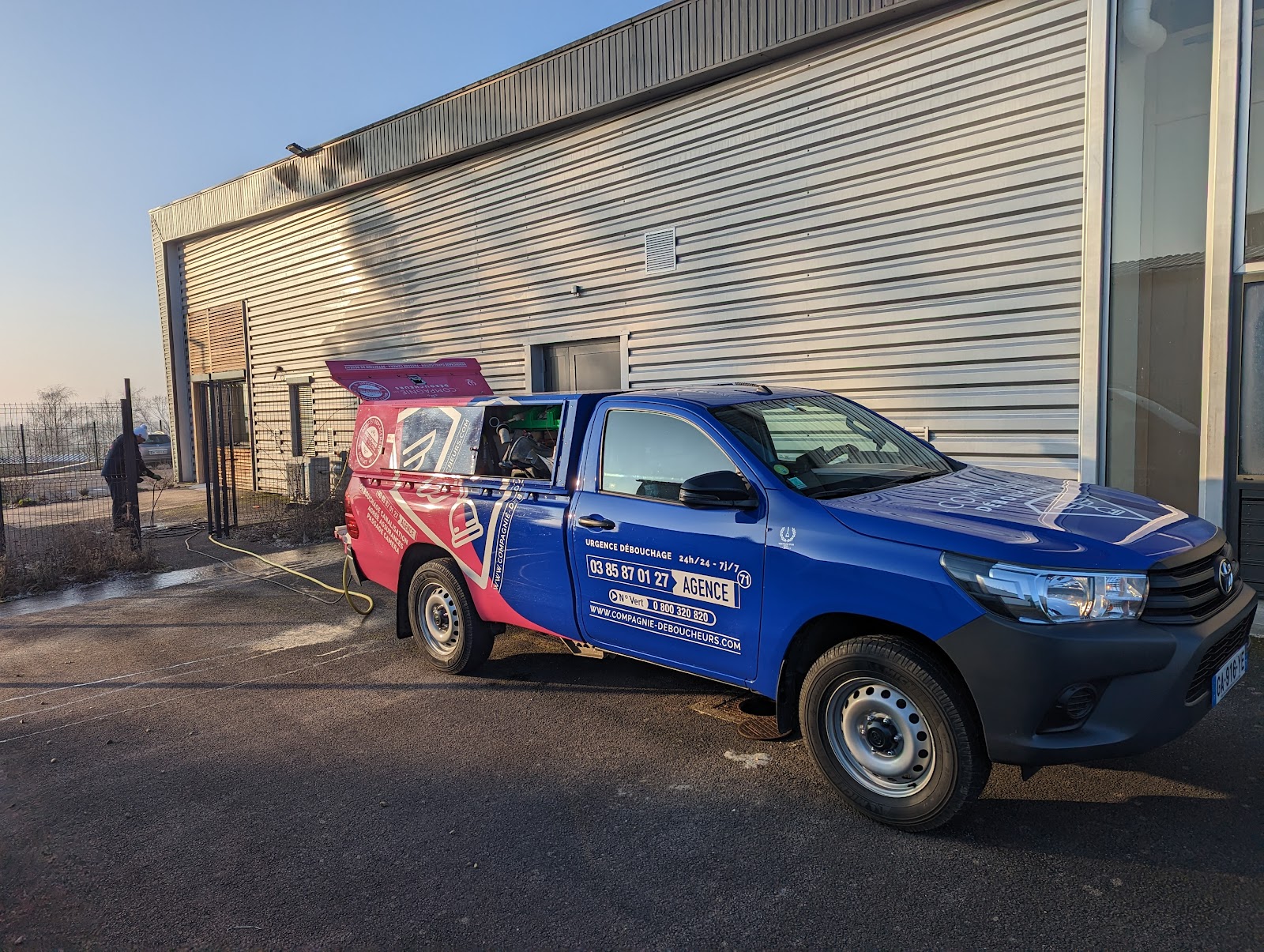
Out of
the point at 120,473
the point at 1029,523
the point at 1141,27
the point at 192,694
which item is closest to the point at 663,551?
the point at 1029,523

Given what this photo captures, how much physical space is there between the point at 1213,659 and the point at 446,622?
428cm

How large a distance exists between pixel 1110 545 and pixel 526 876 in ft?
8.37

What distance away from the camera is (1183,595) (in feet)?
10.2

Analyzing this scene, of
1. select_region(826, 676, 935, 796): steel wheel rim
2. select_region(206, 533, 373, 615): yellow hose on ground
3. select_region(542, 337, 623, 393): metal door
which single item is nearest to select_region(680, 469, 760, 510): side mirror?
select_region(826, 676, 935, 796): steel wheel rim

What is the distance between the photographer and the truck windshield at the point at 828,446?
390 cm

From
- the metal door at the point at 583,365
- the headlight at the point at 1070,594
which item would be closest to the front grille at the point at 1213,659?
the headlight at the point at 1070,594

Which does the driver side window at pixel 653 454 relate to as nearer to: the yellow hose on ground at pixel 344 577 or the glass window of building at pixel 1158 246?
the yellow hose on ground at pixel 344 577

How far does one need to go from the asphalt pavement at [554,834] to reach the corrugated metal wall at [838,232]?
11.3ft

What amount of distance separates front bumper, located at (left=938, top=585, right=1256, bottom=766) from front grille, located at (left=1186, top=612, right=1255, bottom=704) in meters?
0.02

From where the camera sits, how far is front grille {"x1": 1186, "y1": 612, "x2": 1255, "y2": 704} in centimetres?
305

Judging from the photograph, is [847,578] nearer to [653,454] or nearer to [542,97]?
[653,454]

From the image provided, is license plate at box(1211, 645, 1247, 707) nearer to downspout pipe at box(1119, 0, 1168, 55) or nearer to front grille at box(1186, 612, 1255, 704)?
front grille at box(1186, 612, 1255, 704)

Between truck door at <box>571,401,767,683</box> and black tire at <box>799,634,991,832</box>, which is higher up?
truck door at <box>571,401,767,683</box>

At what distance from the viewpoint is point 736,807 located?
3.62 meters
